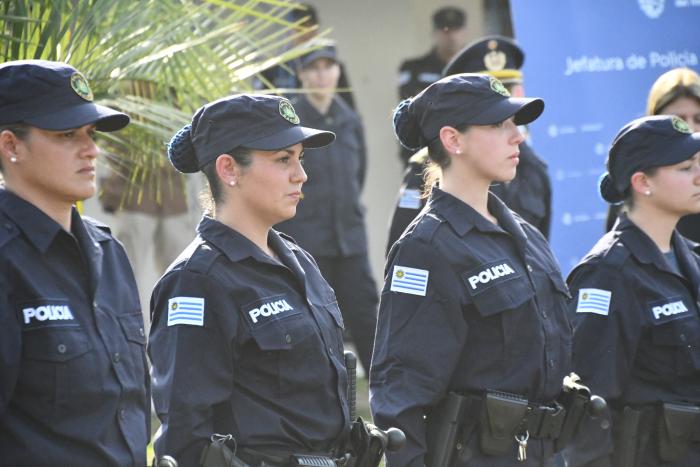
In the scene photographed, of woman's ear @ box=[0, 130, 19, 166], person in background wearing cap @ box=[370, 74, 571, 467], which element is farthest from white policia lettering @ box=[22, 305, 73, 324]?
person in background wearing cap @ box=[370, 74, 571, 467]

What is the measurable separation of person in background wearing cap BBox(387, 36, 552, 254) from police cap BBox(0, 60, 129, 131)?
2757 mm

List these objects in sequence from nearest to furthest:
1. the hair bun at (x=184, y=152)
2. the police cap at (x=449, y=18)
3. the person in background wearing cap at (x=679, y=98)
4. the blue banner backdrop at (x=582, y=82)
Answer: the hair bun at (x=184, y=152), the person in background wearing cap at (x=679, y=98), the blue banner backdrop at (x=582, y=82), the police cap at (x=449, y=18)

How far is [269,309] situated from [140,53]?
168 cm

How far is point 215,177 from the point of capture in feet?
13.1

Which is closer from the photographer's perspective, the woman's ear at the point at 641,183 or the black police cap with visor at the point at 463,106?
the black police cap with visor at the point at 463,106

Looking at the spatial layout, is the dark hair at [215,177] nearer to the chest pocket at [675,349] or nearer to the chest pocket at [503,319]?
the chest pocket at [503,319]

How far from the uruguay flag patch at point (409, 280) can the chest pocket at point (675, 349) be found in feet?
3.48

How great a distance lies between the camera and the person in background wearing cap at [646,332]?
4.74 meters

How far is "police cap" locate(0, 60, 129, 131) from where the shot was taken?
342 cm

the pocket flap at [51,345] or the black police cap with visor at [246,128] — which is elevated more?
the black police cap with visor at [246,128]

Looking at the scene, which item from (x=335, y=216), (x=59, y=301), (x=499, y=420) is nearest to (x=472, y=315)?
(x=499, y=420)

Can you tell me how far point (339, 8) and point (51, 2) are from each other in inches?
197

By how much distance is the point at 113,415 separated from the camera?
339cm

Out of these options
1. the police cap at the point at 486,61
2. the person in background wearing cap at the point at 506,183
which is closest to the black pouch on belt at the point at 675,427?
the person in background wearing cap at the point at 506,183
